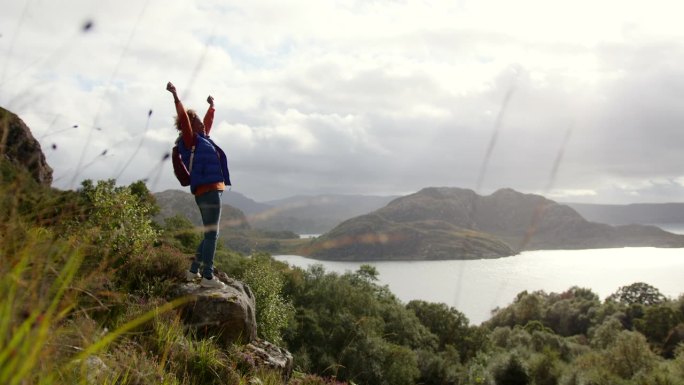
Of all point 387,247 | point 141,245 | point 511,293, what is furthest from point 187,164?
point 387,247

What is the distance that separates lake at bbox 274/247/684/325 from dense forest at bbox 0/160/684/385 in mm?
20155

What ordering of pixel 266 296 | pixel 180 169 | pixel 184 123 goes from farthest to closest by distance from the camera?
pixel 266 296 → pixel 180 169 → pixel 184 123

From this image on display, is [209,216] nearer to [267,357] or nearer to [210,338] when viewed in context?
[210,338]

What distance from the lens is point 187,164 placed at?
8664 mm

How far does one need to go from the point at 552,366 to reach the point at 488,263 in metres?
129

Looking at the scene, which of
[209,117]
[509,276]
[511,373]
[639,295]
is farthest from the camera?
[509,276]

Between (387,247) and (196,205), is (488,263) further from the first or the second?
(196,205)

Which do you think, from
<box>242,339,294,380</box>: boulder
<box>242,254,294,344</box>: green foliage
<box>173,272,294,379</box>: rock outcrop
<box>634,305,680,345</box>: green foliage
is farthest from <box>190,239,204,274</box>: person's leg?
<box>634,305,680,345</box>: green foliage

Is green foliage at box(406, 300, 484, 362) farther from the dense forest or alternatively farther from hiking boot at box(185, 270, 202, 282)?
hiking boot at box(185, 270, 202, 282)

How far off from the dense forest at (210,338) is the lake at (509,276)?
66.1 ft

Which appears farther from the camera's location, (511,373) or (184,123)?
(511,373)

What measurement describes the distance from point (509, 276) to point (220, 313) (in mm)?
131116

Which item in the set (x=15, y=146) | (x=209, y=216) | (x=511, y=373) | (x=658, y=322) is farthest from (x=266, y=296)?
(x=658, y=322)

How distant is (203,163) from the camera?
8406 millimetres
